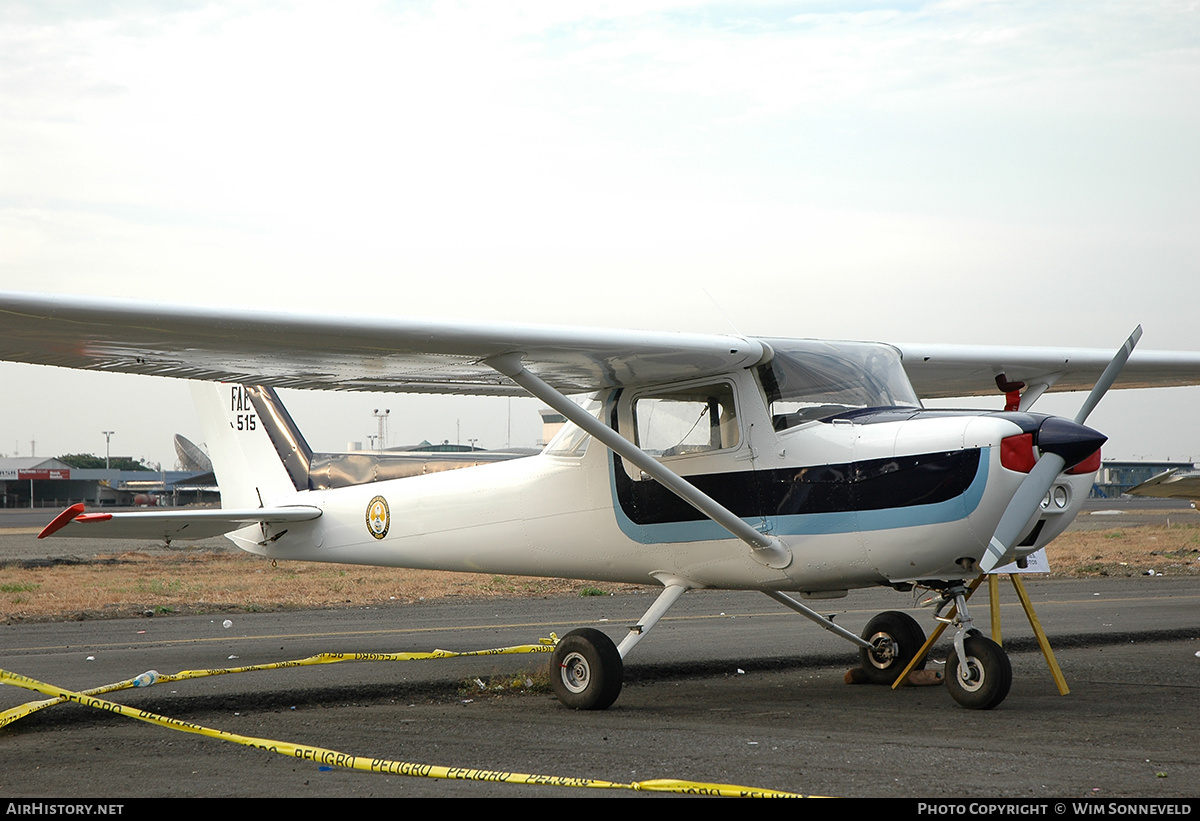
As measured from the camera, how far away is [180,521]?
1083cm

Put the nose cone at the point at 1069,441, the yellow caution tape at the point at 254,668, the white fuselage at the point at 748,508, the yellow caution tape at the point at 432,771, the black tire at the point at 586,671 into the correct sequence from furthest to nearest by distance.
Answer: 1. the black tire at the point at 586,671
2. the yellow caution tape at the point at 254,668
3. the white fuselage at the point at 748,508
4. the nose cone at the point at 1069,441
5. the yellow caution tape at the point at 432,771

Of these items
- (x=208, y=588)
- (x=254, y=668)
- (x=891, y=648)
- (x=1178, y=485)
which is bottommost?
(x=208, y=588)

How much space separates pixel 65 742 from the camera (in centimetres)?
636

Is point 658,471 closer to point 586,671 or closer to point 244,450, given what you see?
point 586,671

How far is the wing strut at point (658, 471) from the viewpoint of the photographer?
A: 7.36 meters

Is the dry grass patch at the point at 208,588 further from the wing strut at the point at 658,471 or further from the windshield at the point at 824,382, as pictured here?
the windshield at the point at 824,382

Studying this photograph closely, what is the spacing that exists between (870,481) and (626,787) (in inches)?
115

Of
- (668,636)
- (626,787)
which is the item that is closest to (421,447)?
(668,636)

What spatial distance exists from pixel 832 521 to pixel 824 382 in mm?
1073

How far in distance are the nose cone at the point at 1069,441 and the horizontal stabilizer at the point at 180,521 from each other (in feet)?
23.6

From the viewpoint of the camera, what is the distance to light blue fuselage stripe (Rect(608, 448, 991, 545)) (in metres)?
6.60

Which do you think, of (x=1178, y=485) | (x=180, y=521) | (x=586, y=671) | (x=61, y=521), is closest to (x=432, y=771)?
(x=586, y=671)

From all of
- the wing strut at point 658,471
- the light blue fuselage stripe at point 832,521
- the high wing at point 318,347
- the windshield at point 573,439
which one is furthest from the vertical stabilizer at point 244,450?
the wing strut at point 658,471
